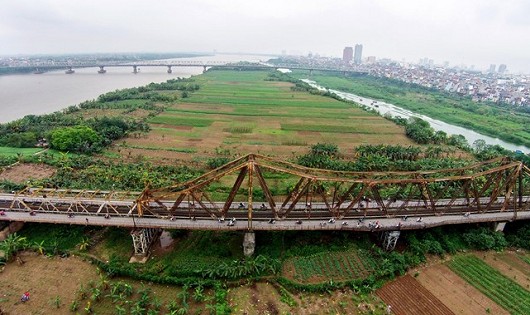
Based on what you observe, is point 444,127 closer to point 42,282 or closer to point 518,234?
point 518,234

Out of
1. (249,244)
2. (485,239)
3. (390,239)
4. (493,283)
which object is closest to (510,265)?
(485,239)

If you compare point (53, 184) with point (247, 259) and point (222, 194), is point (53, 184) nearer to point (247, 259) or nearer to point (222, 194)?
point (222, 194)

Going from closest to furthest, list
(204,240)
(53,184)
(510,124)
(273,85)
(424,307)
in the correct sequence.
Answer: (424,307)
(204,240)
(53,184)
(510,124)
(273,85)

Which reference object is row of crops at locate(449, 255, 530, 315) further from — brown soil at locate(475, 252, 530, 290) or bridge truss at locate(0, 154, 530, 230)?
bridge truss at locate(0, 154, 530, 230)

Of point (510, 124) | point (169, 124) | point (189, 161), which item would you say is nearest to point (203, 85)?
point (169, 124)

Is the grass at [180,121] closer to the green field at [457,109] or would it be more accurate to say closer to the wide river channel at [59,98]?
the wide river channel at [59,98]

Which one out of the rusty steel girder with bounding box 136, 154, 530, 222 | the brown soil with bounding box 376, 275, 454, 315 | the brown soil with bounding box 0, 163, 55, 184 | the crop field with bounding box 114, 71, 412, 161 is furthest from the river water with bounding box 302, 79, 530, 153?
the brown soil with bounding box 0, 163, 55, 184
